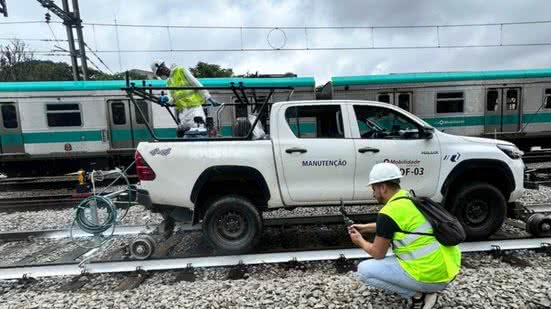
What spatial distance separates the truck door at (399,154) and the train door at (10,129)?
11711 mm

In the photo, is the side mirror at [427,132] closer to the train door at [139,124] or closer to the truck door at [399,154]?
the truck door at [399,154]

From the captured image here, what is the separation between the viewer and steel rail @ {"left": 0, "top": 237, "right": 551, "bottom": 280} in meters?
4.19

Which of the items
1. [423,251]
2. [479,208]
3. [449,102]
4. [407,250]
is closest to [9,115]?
[407,250]

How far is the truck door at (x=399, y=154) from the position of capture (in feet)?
14.9

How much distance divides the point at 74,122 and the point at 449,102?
1331 centimetres

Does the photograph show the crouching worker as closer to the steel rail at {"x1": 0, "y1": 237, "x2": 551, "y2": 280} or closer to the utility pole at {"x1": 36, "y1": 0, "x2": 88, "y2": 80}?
the steel rail at {"x1": 0, "y1": 237, "x2": 551, "y2": 280}

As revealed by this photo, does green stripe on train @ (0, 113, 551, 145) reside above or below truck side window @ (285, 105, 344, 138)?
below

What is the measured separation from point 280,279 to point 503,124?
41.1 feet

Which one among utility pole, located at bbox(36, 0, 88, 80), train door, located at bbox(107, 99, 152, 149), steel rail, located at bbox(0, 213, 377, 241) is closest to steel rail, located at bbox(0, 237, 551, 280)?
steel rail, located at bbox(0, 213, 377, 241)

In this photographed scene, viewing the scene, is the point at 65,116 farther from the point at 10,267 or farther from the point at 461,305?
the point at 461,305

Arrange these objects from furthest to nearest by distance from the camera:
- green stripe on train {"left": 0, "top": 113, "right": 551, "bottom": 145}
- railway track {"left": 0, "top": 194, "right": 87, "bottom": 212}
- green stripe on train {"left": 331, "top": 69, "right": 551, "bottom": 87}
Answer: green stripe on train {"left": 331, "top": 69, "right": 551, "bottom": 87} < green stripe on train {"left": 0, "top": 113, "right": 551, "bottom": 145} < railway track {"left": 0, "top": 194, "right": 87, "bottom": 212}

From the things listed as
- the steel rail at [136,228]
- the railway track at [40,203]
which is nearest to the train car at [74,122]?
the railway track at [40,203]

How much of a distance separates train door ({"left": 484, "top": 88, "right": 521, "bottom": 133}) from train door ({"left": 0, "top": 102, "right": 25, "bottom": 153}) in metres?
16.5

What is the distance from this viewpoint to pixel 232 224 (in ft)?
14.9
